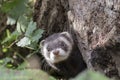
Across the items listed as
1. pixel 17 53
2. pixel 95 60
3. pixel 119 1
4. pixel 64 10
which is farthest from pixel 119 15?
pixel 17 53

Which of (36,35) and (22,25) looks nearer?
(36,35)

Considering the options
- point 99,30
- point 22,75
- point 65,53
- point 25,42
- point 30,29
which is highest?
point 22,75

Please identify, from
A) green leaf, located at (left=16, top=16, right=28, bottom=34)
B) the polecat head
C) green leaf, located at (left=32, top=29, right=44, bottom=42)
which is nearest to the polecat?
the polecat head

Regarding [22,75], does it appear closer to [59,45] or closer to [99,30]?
[99,30]

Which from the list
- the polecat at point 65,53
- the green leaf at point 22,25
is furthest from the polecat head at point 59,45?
the green leaf at point 22,25

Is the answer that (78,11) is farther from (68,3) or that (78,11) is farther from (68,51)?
(68,51)

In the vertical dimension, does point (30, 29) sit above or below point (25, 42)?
above

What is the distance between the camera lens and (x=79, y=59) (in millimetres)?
3125

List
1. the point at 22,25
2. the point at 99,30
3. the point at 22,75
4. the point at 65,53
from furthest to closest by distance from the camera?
the point at 22,25 < the point at 65,53 < the point at 99,30 < the point at 22,75

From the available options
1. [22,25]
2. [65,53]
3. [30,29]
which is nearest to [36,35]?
[30,29]

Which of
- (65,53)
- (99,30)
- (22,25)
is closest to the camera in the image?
(99,30)

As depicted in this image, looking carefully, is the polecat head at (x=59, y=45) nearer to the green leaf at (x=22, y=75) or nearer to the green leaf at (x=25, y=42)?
the green leaf at (x=25, y=42)

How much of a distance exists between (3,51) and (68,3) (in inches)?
54.0

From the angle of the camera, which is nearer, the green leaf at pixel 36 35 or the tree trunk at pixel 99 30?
the tree trunk at pixel 99 30
